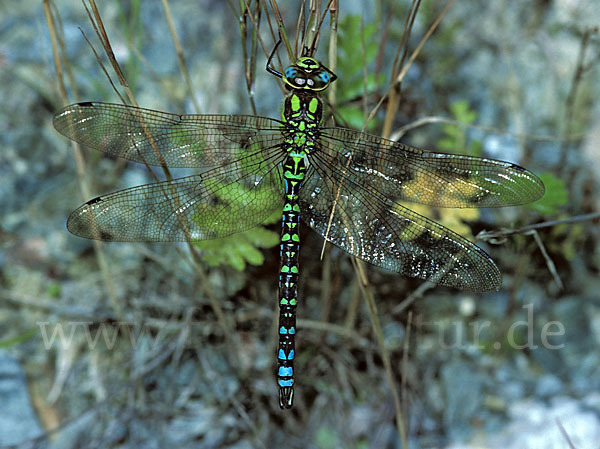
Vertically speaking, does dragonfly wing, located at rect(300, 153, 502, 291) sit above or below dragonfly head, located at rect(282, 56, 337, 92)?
below

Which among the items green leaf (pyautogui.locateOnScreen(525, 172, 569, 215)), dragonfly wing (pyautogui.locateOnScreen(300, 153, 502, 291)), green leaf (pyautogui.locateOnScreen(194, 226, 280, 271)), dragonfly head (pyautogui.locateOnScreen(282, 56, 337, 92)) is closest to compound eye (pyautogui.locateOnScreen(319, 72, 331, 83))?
dragonfly head (pyautogui.locateOnScreen(282, 56, 337, 92))

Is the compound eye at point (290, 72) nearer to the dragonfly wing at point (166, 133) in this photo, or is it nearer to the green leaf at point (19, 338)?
the dragonfly wing at point (166, 133)

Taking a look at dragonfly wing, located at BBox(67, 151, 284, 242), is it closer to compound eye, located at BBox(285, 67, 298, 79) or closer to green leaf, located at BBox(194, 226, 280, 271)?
green leaf, located at BBox(194, 226, 280, 271)

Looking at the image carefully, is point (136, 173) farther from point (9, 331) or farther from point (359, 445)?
point (359, 445)

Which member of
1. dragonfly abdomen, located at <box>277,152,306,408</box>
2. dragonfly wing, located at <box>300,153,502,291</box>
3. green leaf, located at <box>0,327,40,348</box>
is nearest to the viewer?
dragonfly wing, located at <box>300,153,502,291</box>

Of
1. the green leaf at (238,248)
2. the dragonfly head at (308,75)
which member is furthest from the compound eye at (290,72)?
the green leaf at (238,248)

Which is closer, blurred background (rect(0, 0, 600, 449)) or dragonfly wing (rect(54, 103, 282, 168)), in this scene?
dragonfly wing (rect(54, 103, 282, 168))

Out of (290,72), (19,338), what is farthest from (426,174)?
(19,338)
